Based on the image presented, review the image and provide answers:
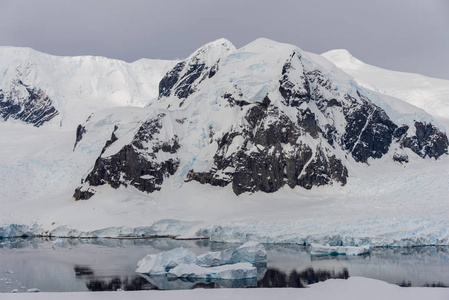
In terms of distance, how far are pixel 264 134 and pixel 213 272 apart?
216ft

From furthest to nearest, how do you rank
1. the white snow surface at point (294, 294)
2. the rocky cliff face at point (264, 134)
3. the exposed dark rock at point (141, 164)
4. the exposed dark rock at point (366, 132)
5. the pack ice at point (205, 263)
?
the exposed dark rock at point (366, 132)
the exposed dark rock at point (141, 164)
the rocky cliff face at point (264, 134)
the pack ice at point (205, 263)
the white snow surface at point (294, 294)

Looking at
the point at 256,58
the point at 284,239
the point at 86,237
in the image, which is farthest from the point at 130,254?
the point at 256,58

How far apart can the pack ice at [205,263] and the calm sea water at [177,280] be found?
1142 mm

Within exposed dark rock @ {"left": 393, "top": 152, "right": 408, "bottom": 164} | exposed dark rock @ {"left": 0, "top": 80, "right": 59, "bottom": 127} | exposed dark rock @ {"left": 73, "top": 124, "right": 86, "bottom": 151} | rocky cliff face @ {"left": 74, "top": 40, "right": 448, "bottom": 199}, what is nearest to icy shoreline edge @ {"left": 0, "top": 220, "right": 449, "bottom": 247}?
rocky cliff face @ {"left": 74, "top": 40, "right": 448, "bottom": 199}

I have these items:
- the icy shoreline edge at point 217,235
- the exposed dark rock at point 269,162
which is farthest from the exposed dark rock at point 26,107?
the icy shoreline edge at point 217,235

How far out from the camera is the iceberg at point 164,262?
5420cm

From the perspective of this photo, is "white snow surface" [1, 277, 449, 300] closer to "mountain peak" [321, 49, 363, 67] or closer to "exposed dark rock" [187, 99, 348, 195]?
"exposed dark rock" [187, 99, 348, 195]

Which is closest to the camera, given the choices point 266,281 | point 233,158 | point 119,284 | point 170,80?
point 119,284

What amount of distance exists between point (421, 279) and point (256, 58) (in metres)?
87.4

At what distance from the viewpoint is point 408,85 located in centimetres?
16712

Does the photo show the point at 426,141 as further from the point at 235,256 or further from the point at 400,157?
the point at 235,256

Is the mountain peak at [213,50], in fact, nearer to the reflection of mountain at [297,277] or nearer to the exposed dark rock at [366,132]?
the exposed dark rock at [366,132]

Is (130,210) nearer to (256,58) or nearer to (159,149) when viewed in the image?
(159,149)

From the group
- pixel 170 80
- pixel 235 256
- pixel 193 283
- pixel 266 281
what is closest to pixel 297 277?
pixel 266 281
